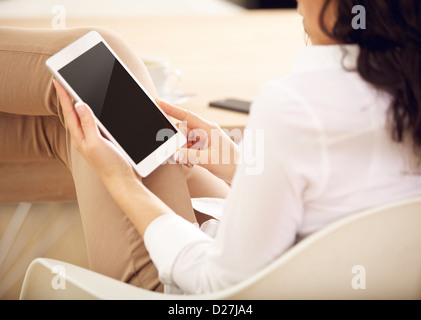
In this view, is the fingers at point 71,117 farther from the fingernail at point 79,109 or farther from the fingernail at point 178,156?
the fingernail at point 178,156

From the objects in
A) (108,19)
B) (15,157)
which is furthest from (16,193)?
(108,19)

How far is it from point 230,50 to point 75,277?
A: 5.09ft

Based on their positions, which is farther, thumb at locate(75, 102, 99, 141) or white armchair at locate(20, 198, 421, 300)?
thumb at locate(75, 102, 99, 141)

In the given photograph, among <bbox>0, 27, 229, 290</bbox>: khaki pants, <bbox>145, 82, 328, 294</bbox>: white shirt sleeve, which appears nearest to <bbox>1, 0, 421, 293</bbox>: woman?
<bbox>145, 82, 328, 294</bbox>: white shirt sleeve

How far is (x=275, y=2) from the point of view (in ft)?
13.9

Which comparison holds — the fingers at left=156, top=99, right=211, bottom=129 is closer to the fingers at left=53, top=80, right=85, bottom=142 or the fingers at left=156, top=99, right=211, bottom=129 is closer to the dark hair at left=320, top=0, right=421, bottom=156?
the fingers at left=53, top=80, right=85, bottom=142

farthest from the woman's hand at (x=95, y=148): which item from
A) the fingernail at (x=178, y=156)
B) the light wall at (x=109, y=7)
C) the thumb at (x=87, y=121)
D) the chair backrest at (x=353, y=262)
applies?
the light wall at (x=109, y=7)

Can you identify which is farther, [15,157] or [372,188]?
[15,157]

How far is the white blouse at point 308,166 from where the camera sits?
55 centimetres

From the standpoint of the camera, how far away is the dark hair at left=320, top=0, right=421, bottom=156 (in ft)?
1.87

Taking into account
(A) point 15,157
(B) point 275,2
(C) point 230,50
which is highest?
(A) point 15,157

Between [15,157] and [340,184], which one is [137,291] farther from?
[15,157]

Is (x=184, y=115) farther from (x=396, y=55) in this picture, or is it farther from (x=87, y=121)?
(x=396, y=55)

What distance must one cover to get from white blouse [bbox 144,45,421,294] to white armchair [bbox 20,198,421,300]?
0.04m
